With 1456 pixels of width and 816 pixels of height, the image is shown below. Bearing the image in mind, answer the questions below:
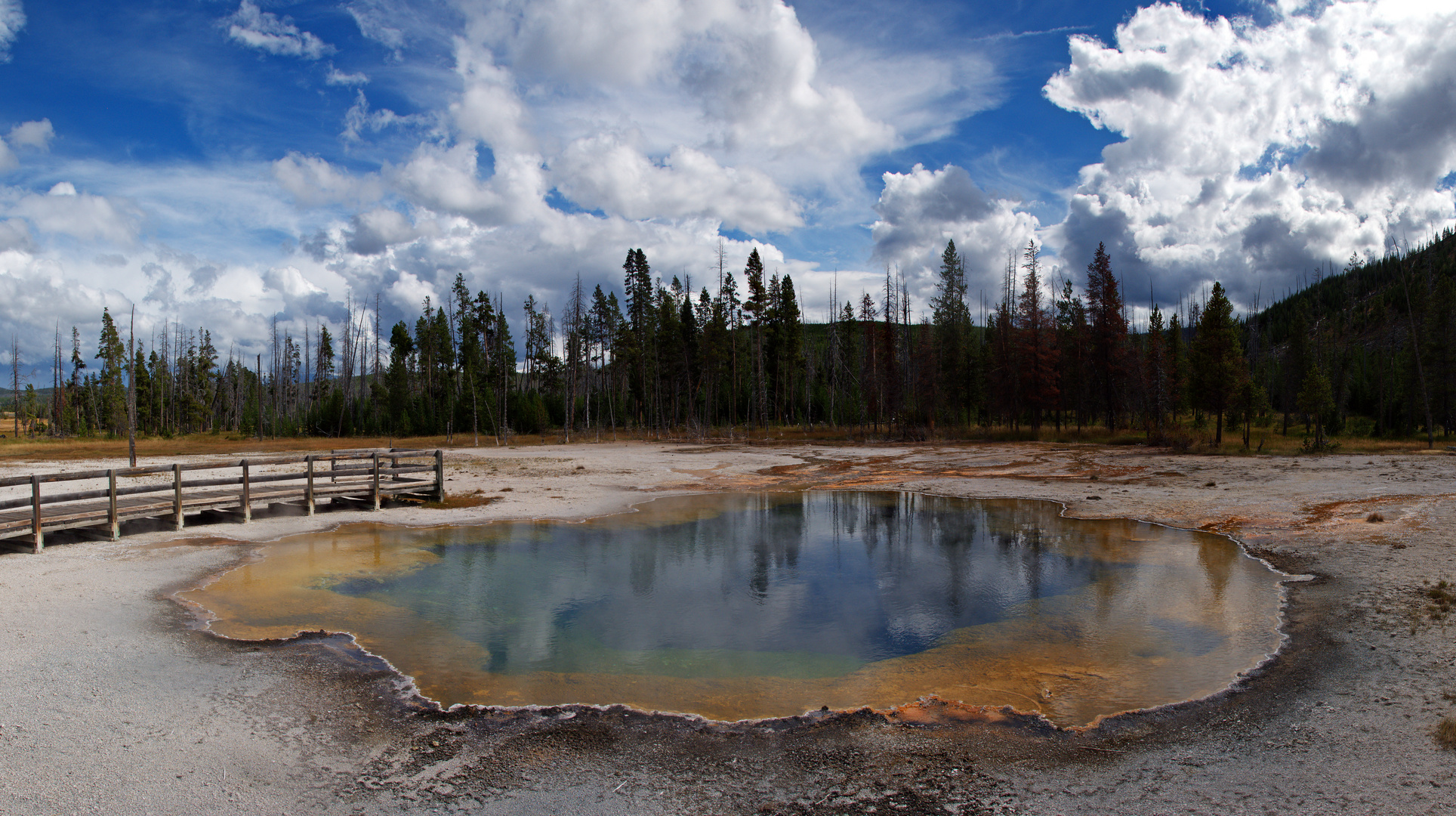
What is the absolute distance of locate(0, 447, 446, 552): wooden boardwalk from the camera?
14.0 metres

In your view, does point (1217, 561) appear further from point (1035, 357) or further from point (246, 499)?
point (1035, 357)

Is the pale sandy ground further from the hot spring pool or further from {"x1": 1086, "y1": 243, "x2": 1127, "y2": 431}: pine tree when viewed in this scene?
{"x1": 1086, "y1": 243, "x2": 1127, "y2": 431}: pine tree

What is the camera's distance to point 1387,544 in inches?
520

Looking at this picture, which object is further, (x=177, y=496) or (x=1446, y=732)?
(x=177, y=496)

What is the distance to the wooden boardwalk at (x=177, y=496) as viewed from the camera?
46.0ft

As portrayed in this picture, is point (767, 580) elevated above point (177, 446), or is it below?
below

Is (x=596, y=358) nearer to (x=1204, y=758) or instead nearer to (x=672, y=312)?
(x=672, y=312)

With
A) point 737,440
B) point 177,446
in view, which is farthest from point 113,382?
point 737,440

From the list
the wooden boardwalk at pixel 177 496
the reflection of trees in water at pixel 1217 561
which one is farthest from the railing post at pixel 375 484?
the reflection of trees in water at pixel 1217 561

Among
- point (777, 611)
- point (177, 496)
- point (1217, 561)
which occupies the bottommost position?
point (777, 611)

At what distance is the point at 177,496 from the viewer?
16.7 meters

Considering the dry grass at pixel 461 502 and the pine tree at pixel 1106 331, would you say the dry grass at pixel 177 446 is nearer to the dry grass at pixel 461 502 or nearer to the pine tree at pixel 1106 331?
the dry grass at pixel 461 502

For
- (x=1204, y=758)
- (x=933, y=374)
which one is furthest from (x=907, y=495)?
(x=933, y=374)

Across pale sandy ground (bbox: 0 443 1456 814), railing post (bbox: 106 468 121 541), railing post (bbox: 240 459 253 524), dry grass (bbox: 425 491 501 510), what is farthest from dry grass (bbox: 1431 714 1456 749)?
railing post (bbox: 240 459 253 524)
